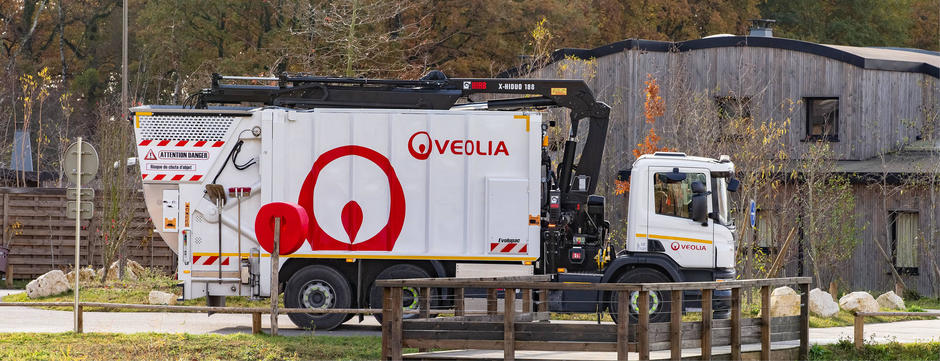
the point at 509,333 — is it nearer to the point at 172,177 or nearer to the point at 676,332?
the point at 676,332

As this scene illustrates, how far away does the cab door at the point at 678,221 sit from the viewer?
18.0 metres

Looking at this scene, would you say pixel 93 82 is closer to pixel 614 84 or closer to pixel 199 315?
pixel 614 84

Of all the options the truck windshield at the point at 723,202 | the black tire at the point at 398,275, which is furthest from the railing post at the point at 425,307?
the truck windshield at the point at 723,202

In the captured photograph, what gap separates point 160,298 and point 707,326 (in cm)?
1076

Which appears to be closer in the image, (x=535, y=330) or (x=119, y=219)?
(x=535, y=330)

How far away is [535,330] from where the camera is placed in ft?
42.3

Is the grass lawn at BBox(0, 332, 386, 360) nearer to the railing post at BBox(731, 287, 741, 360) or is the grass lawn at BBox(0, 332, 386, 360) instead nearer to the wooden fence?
the railing post at BBox(731, 287, 741, 360)

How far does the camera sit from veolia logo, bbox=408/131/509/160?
59.3 feet

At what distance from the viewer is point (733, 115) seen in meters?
32.1

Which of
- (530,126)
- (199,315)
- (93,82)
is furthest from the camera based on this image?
(93,82)

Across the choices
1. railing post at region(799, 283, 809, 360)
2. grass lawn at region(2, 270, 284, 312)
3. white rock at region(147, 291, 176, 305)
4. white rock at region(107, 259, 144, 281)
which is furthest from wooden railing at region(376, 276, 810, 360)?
white rock at region(107, 259, 144, 281)

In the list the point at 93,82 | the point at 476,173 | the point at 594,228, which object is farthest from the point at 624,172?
the point at 93,82

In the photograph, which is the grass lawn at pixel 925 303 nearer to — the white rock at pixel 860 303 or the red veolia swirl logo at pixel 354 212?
the white rock at pixel 860 303

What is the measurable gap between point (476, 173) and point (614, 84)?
14785 millimetres
